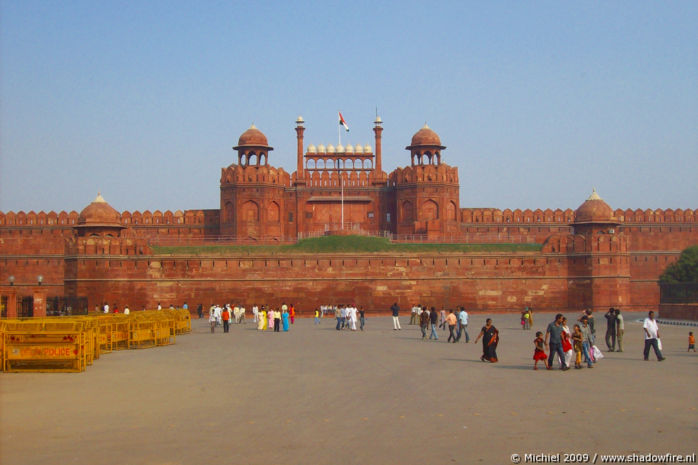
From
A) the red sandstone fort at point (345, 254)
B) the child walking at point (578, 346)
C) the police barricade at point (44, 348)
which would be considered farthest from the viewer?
the red sandstone fort at point (345, 254)

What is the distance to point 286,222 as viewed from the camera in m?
45.8

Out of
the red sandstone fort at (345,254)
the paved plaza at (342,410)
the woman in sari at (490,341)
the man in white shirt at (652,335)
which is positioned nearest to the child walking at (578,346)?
the paved plaza at (342,410)

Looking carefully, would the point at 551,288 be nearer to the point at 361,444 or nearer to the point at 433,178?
the point at 433,178

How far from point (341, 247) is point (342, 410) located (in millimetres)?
29997

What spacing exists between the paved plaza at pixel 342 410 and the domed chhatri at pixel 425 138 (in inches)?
1176

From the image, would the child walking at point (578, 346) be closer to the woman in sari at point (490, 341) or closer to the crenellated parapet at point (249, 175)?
the woman in sari at point (490, 341)

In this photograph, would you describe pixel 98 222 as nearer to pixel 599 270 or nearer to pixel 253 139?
pixel 253 139

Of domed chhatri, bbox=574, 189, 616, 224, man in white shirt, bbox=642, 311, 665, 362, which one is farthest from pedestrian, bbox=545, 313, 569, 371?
domed chhatri, bbox=574, 189, 616, 224

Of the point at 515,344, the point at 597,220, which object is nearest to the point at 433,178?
the point at 597,220

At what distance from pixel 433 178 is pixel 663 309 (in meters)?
15.0

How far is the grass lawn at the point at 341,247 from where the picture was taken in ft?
130

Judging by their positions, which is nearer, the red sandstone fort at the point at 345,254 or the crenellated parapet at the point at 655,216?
the red sandstone fort at the point at 345,254

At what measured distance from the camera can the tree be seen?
1642 inches

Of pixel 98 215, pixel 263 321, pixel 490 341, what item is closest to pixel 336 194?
pixel 98 215
